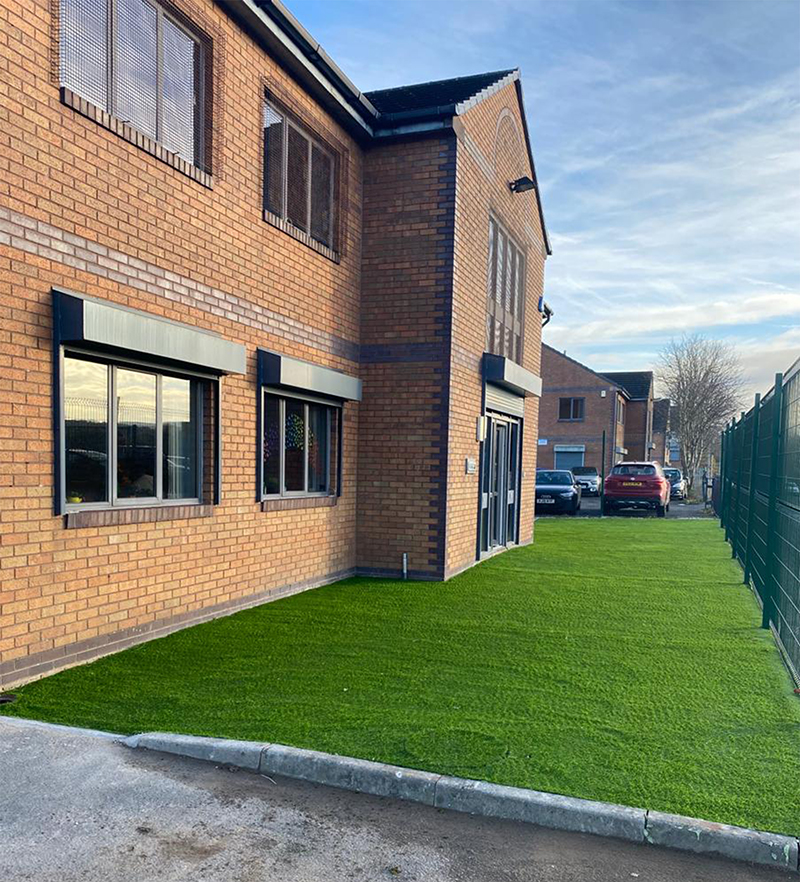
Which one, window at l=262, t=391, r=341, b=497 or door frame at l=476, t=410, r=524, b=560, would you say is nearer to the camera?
window at l=262, t=391, r=341, b=497

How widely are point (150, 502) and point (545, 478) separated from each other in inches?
739

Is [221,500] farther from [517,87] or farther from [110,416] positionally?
[517,87]

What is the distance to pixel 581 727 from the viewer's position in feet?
13.7

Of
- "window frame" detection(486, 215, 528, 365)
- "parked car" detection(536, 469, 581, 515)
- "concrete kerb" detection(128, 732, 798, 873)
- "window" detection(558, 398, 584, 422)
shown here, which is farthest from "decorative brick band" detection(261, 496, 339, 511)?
"window" detection(558, 398, 584, 422)

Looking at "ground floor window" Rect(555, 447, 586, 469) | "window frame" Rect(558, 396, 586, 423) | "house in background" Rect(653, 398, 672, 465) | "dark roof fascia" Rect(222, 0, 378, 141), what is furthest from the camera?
"house in background" Rect(653, 398, 672, 465)

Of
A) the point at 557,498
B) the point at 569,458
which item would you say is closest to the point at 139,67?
the point at 557,498

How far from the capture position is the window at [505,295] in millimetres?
11273

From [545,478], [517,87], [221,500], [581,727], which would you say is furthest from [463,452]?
[545,478]

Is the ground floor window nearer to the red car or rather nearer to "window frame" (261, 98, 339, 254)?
the red car

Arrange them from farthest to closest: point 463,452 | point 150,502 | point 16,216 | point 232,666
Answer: point 463,452, point 150,502, point 232,666, point 16,216

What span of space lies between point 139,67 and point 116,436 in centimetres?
326

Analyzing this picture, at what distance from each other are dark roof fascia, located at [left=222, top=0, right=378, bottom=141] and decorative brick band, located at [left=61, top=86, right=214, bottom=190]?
1.70m

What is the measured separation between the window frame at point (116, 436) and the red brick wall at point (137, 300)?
0.13 metres

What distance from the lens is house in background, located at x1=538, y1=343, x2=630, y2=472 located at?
39.2m
